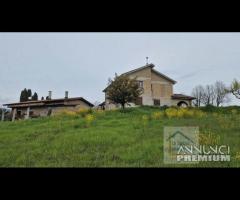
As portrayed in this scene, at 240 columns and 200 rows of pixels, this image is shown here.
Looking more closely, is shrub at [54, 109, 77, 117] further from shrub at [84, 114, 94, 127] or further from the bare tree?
the bare tree

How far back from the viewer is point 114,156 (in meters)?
5.14

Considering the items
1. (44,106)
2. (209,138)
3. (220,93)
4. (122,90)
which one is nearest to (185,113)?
(220,93)

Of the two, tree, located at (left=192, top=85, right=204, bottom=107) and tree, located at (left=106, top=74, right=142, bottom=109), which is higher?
tree, located at (left=106, top=74, right=142, bottom=109)

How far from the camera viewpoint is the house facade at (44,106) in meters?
8.09

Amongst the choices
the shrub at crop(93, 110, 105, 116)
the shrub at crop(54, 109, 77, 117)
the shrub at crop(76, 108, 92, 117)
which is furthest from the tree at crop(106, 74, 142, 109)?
the shrub at crop(54, 109, 77, 117)

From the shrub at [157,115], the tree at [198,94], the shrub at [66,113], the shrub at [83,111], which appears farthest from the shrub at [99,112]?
the tree at [198,94]

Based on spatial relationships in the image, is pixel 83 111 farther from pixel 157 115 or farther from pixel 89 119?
pixel 157 115

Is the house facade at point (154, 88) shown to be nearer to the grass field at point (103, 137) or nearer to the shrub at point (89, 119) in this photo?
the shrub at point (89, 119)
